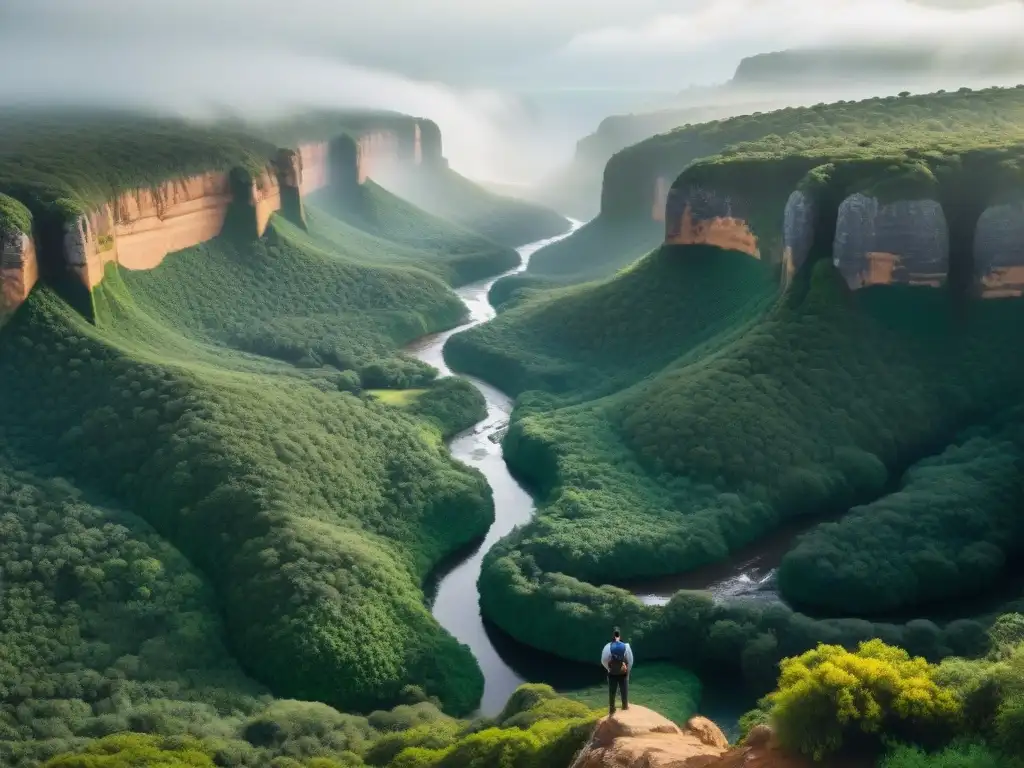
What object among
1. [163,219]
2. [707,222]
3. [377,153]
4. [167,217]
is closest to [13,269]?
[163,219]

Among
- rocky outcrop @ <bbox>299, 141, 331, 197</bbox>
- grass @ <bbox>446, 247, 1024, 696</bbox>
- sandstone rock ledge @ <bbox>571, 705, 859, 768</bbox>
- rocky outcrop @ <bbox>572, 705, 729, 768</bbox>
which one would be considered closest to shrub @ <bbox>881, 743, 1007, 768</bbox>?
sandstone rock ledge @ <bbox>571, 705, 859, 768</bbox>

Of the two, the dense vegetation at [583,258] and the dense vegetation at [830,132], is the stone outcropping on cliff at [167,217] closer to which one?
the dense vegetation at [583,258]

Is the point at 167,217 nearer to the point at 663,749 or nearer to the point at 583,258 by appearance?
the point at 583,258

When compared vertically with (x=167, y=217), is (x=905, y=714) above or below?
below

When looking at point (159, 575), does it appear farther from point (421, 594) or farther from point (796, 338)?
point (796, 338)

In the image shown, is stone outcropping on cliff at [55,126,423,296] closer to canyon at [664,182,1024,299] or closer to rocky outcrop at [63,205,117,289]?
rocky outcrop at [63,205,117,289]

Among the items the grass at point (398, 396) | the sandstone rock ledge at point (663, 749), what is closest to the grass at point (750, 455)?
the grass at point (398, 396)
